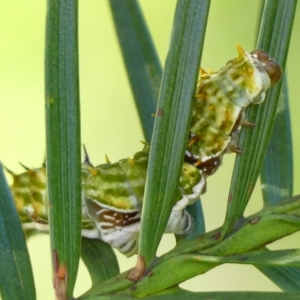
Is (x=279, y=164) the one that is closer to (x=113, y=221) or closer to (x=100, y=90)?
(x=113, y=221)

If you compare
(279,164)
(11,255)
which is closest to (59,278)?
(11,255)

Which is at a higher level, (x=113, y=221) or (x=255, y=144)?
(x=255, y=144)

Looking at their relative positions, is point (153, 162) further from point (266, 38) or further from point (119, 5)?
point (119, 5)

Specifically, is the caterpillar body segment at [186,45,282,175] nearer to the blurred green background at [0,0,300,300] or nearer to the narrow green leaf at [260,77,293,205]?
the narrow green leaf at [260,77,293,205]

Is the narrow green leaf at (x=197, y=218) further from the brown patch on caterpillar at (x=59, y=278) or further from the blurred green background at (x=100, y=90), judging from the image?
the blurred green background at (x=100, y=90)

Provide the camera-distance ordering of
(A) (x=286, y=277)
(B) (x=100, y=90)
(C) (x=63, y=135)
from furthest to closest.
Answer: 1. (B) (x=100, y=90)
2. (A) (x=286, y=277)
3. (C) (x=63, y=135)

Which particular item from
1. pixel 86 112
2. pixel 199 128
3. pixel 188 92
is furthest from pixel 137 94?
pixel 86 112
